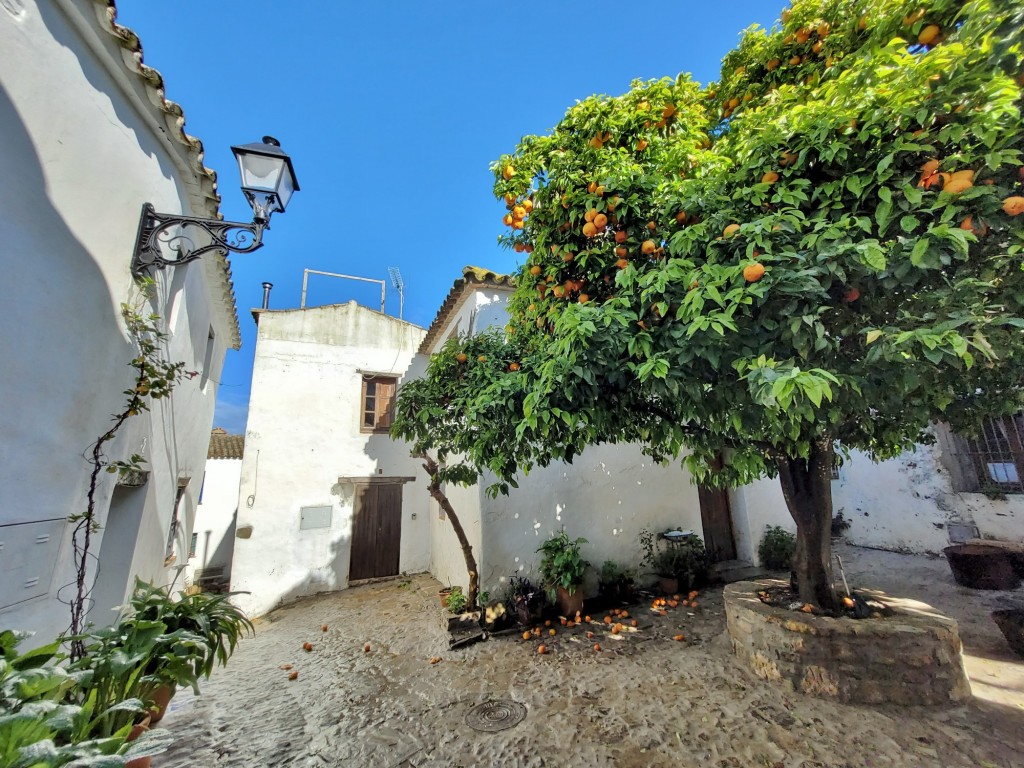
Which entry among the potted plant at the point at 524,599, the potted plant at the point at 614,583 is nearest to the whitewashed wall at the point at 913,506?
the potted plant at the point at 614,583

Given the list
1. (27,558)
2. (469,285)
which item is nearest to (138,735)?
(27,558)

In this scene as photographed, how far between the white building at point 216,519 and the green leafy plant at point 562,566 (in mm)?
7273

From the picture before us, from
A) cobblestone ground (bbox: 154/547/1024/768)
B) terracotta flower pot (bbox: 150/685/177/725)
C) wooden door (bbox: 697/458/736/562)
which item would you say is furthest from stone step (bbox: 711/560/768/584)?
terracotta flower pot (bbox: 150/685/177/725)

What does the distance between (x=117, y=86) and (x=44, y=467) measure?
97.2 inches

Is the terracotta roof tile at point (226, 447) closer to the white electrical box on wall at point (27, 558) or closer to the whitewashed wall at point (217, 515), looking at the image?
the whitewashed wall at point (217, 515)

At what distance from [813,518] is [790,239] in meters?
3.34

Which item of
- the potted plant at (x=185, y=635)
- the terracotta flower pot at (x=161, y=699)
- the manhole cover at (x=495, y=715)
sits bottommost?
the manhole cover at (x=495, y=715)

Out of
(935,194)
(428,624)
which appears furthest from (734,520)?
(935,194)

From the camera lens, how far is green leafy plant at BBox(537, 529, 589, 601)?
18.6 feet

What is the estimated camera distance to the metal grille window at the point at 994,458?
6.70m

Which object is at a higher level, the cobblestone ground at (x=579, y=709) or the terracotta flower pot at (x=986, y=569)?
the terracotta flower pot at (x=986, y=569)

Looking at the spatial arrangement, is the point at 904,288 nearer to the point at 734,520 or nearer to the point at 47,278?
the point at 47,278

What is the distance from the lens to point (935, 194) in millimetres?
2107

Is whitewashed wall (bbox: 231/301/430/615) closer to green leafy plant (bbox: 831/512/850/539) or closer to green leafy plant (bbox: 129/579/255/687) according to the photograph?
green leafy plant (bbox: 129/579/255/687)
